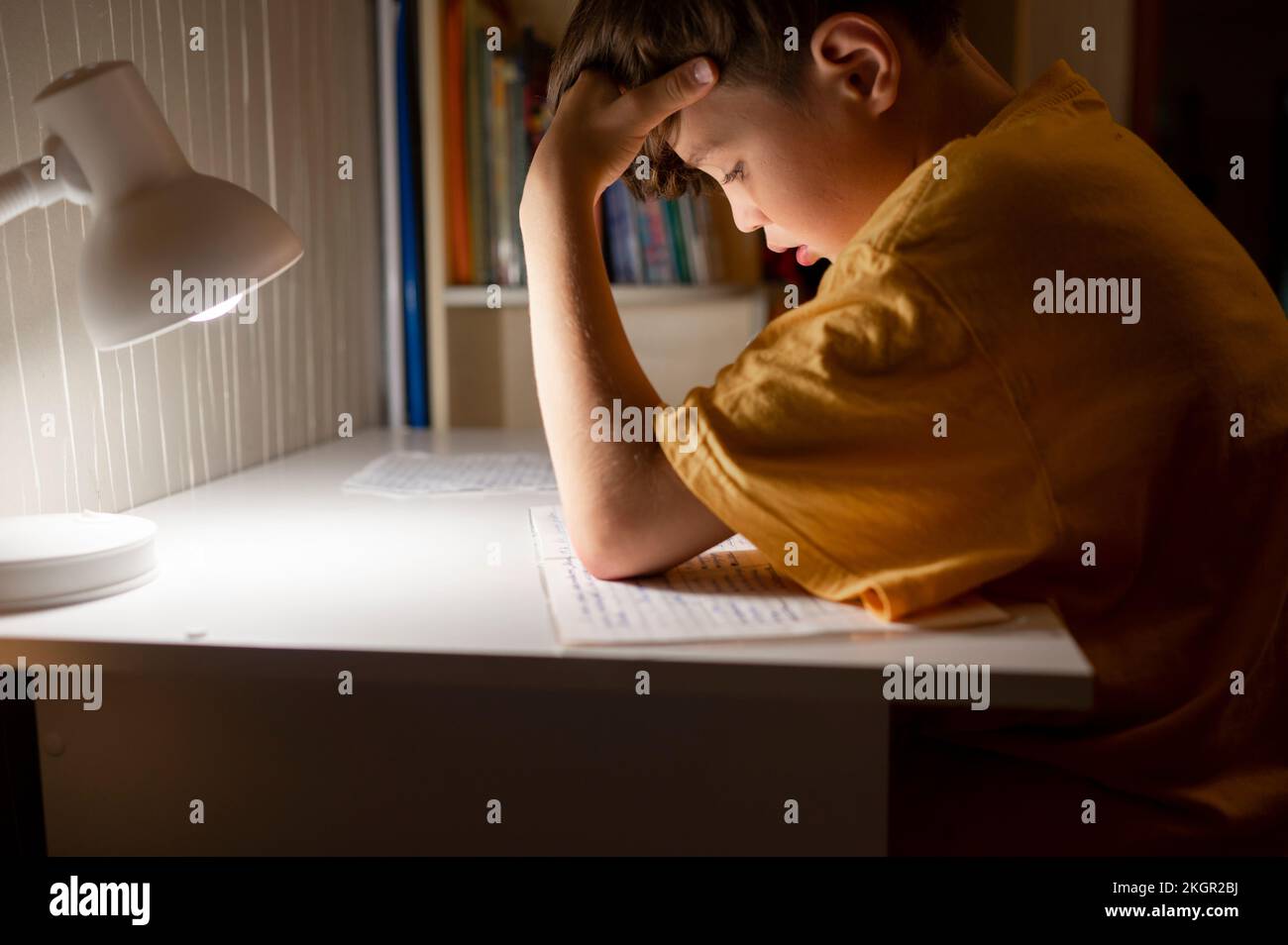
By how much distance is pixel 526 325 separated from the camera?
1758mm

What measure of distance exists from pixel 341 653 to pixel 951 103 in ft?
1.97

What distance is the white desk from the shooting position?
0.56 meters

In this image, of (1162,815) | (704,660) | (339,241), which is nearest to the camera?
(704,660)

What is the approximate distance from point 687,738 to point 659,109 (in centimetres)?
45

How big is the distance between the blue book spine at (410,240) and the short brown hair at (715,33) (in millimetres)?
862

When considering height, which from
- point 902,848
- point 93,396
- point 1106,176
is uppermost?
point 1106,176

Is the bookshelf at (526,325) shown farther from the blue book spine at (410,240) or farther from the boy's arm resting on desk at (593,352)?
the boy's arm resting on desk at (593,352)

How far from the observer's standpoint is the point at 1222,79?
392 centimetres

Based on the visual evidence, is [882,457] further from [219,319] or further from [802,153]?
[219,319]

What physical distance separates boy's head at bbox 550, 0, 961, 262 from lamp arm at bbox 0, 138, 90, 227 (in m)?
0.38

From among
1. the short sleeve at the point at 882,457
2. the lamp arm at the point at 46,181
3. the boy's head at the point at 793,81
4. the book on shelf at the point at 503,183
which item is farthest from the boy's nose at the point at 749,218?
the book on shelf at the point at 503,183

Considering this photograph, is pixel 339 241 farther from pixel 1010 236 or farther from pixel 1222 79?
pixel 1222 79

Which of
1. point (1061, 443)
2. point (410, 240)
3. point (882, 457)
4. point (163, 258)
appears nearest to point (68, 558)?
point (163, 258)

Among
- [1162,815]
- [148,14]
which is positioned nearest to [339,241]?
[148,14]
